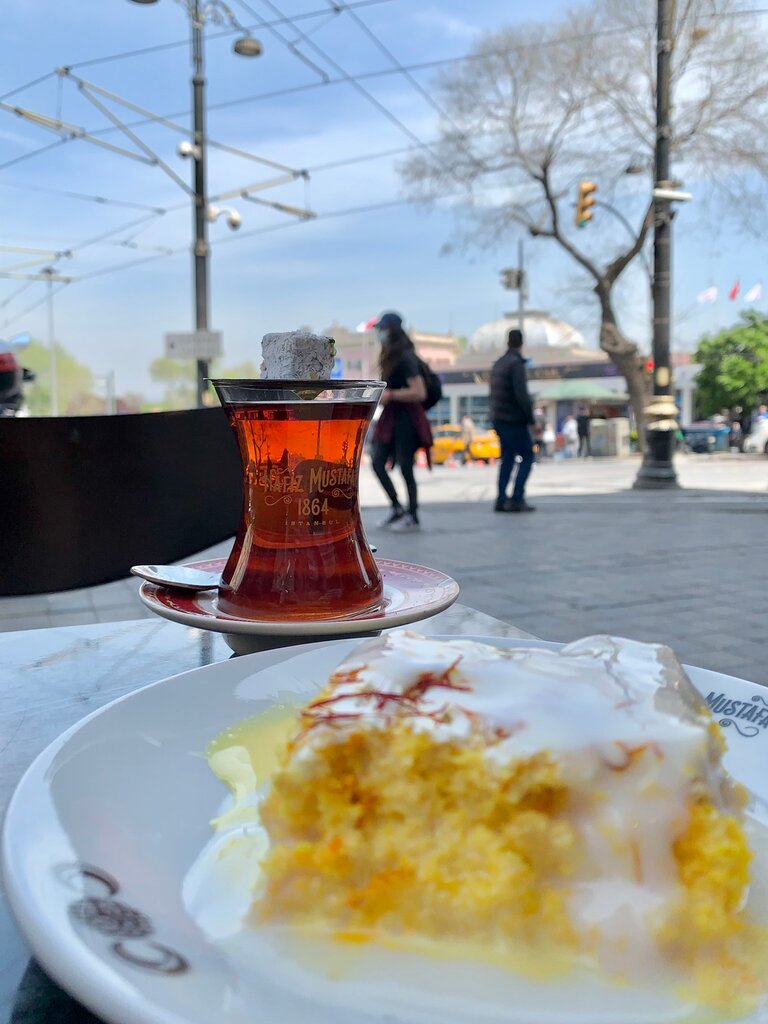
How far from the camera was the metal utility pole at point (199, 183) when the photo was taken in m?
12.6

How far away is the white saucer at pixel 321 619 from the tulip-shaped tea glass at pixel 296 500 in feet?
0.09

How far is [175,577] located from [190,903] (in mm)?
560

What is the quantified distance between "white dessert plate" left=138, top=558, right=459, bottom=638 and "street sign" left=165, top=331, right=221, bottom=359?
12346mm

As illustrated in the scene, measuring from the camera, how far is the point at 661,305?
462 inches

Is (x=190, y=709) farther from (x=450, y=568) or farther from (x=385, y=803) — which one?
(x=450, y=568)

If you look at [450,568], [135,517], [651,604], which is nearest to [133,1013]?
[135,517]

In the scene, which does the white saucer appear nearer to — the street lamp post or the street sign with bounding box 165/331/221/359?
the street lamp post

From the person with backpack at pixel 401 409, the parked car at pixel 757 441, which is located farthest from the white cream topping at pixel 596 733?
the parked car at pixel 757 441

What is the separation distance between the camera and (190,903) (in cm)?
42

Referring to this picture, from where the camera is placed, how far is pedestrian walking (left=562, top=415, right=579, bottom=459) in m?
27.0

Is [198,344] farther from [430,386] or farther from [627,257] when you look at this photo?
[627,257]

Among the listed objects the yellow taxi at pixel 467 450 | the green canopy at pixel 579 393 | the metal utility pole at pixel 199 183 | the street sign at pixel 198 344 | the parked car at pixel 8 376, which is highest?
the metal utility pole at pixel 199 183

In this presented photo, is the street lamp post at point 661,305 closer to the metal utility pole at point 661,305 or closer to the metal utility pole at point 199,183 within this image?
the metal utility pole at point 661,305

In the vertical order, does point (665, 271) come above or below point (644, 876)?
above
